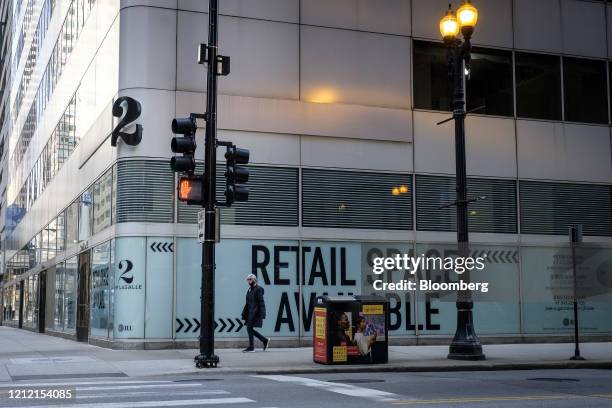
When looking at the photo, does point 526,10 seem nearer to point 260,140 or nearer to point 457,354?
point 260,140

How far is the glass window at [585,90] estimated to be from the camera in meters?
23.8

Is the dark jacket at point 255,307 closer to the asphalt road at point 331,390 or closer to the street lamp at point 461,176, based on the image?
the asphalt road at point 331,390

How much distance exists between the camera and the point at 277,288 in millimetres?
20031

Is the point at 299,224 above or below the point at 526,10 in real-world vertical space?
below

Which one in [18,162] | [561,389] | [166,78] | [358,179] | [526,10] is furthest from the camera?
[18,162]

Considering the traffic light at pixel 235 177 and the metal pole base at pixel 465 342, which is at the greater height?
the traffic light at pixel 235 177

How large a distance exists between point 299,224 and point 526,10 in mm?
9601

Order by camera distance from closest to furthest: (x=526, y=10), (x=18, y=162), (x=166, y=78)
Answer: (x=166, y=78), (x=526, y=10), (x=18, y=162)

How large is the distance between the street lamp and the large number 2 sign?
24.8 ft

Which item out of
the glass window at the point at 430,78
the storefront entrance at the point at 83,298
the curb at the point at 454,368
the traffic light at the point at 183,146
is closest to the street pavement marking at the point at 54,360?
the curb at the point at 454,368

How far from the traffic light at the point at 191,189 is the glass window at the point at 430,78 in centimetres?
911

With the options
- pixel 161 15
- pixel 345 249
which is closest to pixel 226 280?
pixel 345 249

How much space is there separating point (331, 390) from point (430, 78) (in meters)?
13.0

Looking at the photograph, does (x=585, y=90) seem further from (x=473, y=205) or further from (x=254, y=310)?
(x=254, y=310)
